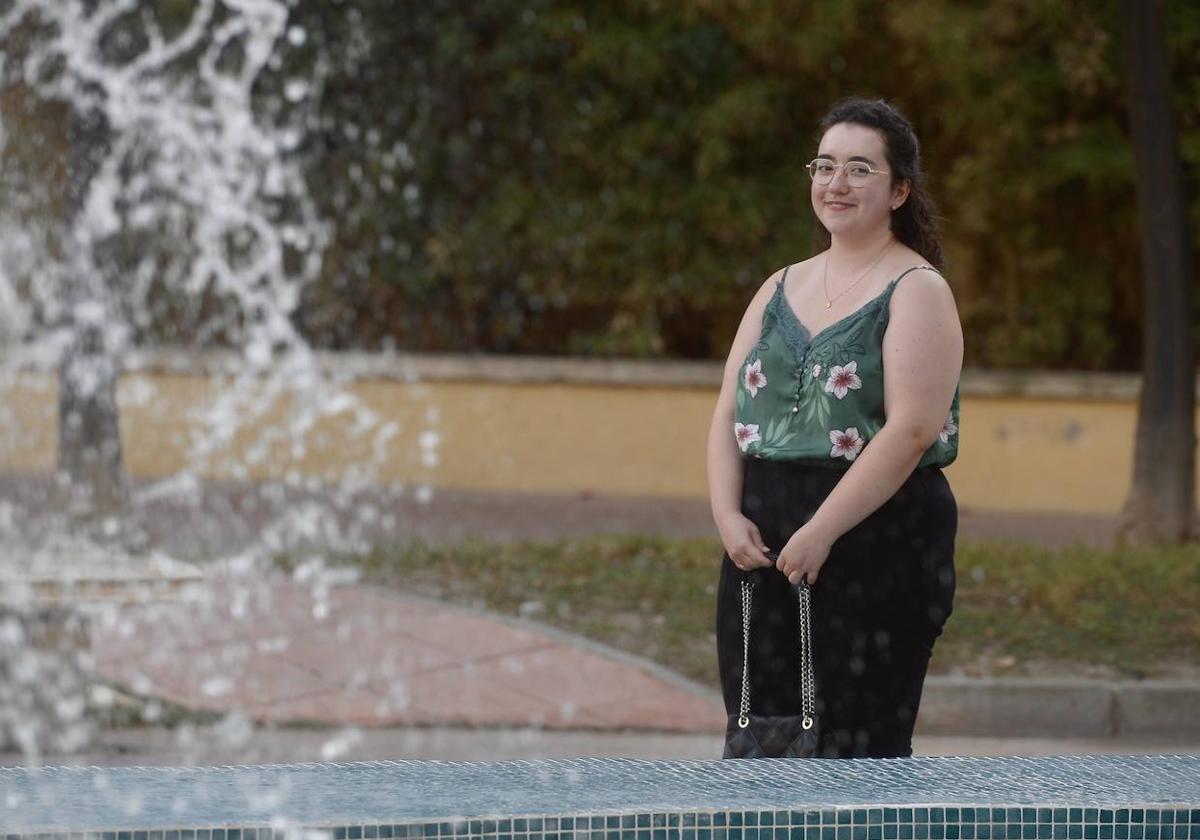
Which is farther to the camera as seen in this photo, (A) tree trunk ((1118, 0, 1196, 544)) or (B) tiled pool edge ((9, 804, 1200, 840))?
(A) tree trunk ((1118, 0, 1196, 544))

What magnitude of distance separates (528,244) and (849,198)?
41.0 feet

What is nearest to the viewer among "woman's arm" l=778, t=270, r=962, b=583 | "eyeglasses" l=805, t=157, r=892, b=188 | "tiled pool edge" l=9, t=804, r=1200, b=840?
"tiled pool edge" l=9, t=804, r=1200, b=840

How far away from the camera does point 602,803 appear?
296 centimetres

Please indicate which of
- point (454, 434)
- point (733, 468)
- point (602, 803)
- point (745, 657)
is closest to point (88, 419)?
point (454, 434)

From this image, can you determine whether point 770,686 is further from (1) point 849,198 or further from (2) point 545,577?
(2) point 545,577

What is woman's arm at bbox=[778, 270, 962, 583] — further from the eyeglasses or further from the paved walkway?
the paved walkway

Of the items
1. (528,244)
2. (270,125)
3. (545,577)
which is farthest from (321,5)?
(545,577)

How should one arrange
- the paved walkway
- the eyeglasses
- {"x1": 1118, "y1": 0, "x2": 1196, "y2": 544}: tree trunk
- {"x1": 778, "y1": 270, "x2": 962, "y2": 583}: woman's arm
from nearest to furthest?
{"x1": 778, "y1": 270, "x2": 962, "y2": 583}: woman's arm, the eyeglasses, the paved walkway, {"x1": 1118, "y1": 0, "x2": 1196, "y2": 544}: tree trunk

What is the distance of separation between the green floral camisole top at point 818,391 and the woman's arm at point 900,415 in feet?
0.12

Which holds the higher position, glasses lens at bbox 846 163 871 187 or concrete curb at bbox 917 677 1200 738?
glasses lens at bbox 846 163 871 187

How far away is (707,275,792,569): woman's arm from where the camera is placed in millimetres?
3695

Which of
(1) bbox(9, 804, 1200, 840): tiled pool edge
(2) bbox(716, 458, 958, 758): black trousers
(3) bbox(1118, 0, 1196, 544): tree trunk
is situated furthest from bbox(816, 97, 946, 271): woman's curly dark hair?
(3) bbox(1118, 0, 1196, 544): tree trunk

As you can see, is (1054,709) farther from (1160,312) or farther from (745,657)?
(1160,312)

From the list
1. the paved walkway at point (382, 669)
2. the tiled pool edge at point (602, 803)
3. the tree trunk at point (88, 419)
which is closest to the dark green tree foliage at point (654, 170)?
the tree trunk at point (88, 419)
